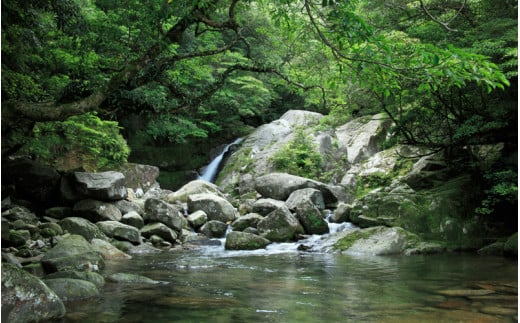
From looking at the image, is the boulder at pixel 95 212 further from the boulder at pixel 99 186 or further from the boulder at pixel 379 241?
the boulder at pixel 379 241

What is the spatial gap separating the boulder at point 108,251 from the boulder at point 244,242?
2.80 metres

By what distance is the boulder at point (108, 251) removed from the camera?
970cm

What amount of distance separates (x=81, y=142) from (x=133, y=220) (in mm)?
2735

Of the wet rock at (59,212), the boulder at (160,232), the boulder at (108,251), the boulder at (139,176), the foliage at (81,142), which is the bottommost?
the boulder at (108,251)

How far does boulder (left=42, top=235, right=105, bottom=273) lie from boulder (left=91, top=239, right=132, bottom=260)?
1.13m

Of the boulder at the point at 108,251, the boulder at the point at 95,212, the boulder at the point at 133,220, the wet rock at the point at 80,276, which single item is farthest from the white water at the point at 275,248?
the wet rock at the point at 80,276

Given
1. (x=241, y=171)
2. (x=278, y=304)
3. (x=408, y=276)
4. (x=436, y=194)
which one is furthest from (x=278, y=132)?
(x=278, y=304)

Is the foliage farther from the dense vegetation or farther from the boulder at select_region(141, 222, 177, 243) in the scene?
the boulder at select_region(141, 222, 177, 243)

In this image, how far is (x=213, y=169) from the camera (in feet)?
75.8

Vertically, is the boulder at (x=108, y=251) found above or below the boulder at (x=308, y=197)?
below

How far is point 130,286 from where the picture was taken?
258 inches

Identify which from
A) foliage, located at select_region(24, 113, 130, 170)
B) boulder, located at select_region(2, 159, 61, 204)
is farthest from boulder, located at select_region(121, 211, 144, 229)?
boulder, located at select_region(2, 159, 61, 204)

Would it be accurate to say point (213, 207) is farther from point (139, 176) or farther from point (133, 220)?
point (139, 176)

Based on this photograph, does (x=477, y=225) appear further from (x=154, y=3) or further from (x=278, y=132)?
(x=278, y=132)
